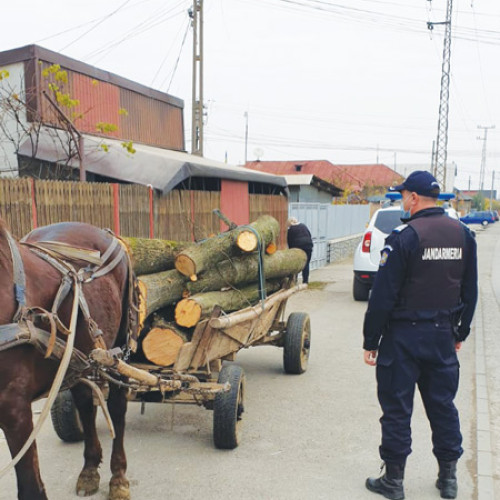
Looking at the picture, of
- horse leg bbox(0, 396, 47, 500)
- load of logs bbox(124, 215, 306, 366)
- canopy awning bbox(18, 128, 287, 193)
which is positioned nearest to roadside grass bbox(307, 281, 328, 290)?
canopy awning bbox(18, 128, 287, 193)

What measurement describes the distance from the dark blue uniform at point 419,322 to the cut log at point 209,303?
1.60 meters

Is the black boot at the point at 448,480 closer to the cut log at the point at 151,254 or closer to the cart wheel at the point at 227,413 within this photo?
the cart wheel at the point at 227,413

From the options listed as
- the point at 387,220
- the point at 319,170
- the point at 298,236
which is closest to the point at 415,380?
the point at 387,220

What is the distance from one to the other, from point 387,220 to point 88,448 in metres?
8.60

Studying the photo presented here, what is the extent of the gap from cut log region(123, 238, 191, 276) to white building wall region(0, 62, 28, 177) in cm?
774

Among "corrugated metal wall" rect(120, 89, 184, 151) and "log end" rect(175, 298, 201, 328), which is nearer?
"log end" rect(175, 298, 201, 328)

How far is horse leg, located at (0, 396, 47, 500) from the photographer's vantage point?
110 inches

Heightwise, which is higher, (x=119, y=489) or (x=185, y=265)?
(x=185, y=265)

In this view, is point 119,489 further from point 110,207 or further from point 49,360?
point 110,207

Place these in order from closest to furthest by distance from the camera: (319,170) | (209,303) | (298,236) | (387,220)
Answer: (209,303)
(387,220)
(298,236)
(319,170)

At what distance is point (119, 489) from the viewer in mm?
3740

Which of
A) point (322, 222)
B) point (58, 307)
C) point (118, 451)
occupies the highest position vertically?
point (58, 307)

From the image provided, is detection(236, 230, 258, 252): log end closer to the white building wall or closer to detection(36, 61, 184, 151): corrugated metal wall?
detection(36, 61, 184, 151): corrugated metal wall

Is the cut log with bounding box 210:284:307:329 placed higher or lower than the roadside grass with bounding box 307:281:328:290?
higher
